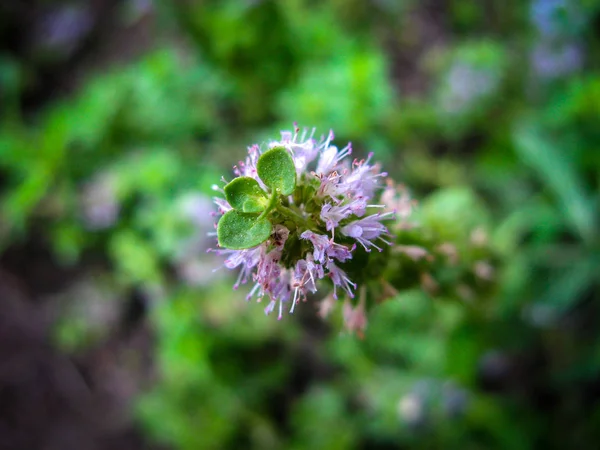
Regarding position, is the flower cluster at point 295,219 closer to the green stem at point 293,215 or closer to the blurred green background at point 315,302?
the green stem at point 293,215

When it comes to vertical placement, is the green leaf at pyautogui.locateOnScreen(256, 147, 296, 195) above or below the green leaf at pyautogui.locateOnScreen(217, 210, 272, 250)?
above

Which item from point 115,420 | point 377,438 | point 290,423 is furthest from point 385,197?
point 115,420

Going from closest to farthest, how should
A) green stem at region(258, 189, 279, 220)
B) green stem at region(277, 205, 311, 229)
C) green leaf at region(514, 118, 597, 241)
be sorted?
green stem at region(258, 189, 279, 220) → green stem at region(277, 205, 311, 229) → green leaf at region(514, 118, 597, 241)

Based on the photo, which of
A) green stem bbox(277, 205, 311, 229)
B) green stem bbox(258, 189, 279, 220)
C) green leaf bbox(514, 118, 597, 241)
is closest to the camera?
green stem bbox(258, 189, 279, 220)

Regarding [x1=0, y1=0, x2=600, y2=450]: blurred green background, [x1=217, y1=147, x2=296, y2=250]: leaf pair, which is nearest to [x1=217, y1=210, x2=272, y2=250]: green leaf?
[x1=217, y1=147, x2=296, y2=250]: leaf pair

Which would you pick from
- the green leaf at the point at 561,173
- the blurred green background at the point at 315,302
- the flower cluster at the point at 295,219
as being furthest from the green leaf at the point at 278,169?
the green leaf at the point at 561,173

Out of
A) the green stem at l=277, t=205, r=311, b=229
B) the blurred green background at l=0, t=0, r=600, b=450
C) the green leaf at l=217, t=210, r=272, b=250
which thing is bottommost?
the green leaf at l=217, t=210, r=272, b=250

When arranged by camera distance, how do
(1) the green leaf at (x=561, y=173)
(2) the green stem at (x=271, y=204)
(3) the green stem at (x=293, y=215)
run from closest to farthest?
(2) the green stem at (x=271, y=204) < (3) the green stem at (x=293, y=215) < (1) the green leaf at (x=561, y=173)

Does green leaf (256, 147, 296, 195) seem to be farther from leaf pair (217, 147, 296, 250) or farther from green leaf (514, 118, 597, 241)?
green leaf (514, 118, 597, 241)
